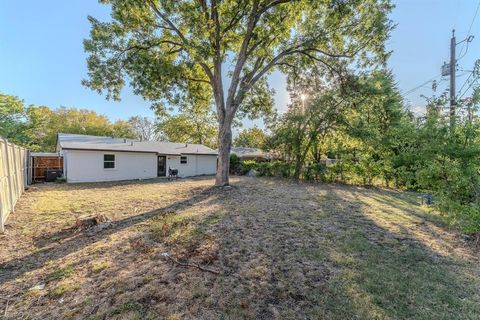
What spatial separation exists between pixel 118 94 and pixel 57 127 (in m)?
24.4

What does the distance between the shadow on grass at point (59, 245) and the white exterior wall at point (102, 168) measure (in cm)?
1013

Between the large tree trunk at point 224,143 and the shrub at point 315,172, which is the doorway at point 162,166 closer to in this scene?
the large tree trunk at point 224,143

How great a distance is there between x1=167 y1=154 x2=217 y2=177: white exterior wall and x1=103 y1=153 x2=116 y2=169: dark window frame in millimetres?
4353

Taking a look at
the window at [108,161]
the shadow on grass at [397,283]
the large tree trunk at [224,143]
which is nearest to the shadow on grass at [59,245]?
the shadow on grass at [397,283]

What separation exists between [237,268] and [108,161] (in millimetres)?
14911

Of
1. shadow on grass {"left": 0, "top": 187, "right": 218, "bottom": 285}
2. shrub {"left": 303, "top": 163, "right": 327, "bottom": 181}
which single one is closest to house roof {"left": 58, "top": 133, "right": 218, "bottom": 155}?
shrub {"left": 303, "top": 163, "right": 327, "bottom": 181}

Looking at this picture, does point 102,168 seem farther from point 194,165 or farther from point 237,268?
point 237,268

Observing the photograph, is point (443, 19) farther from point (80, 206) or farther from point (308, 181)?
point (80, 206)

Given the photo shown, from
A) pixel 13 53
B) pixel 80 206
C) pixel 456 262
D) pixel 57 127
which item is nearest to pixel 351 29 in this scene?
pixel 456 262

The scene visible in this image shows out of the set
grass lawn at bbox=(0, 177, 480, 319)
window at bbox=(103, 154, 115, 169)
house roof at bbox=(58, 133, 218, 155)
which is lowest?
grass lawn at bbox=(0, 177, 480, 319)

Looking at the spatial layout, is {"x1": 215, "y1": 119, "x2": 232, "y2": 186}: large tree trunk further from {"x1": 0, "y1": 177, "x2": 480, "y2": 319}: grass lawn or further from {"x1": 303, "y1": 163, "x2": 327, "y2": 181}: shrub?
A: {"x1": 303, "y1": 163, "x2": 327, "y2": 181}: shrub

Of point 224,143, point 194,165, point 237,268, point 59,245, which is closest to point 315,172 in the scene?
point 224,143

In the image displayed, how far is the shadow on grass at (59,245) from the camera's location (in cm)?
368

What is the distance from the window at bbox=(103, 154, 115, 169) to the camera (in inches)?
612
